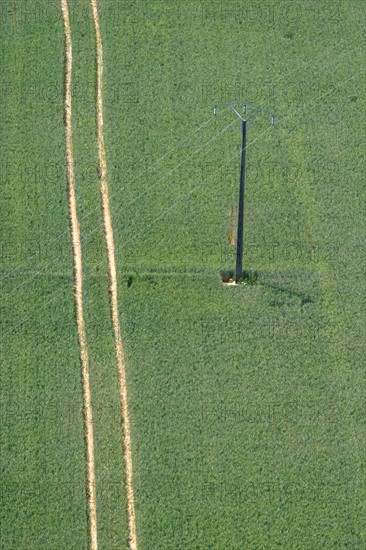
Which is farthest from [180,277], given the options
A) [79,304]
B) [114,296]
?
[79,304]

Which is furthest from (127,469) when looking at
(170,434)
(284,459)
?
(284,459)

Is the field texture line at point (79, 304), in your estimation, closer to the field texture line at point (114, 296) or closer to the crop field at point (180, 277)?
the crop field at point (180, 277)

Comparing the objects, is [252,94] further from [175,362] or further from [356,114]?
[175,362]

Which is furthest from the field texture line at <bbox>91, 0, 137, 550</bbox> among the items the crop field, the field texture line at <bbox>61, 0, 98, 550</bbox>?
the field texture line at <bbox>61, 0, 98, 550</bbox>

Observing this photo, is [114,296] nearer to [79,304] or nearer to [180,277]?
[79,304]

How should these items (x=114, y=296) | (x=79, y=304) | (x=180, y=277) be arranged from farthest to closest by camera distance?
(x=180, y=277), (x=114, y=296), (x=79, y=304)

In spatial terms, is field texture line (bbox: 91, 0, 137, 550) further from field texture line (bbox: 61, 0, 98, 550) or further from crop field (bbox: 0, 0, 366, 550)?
field texture line (bbox: 61, 0, 98, 550)
